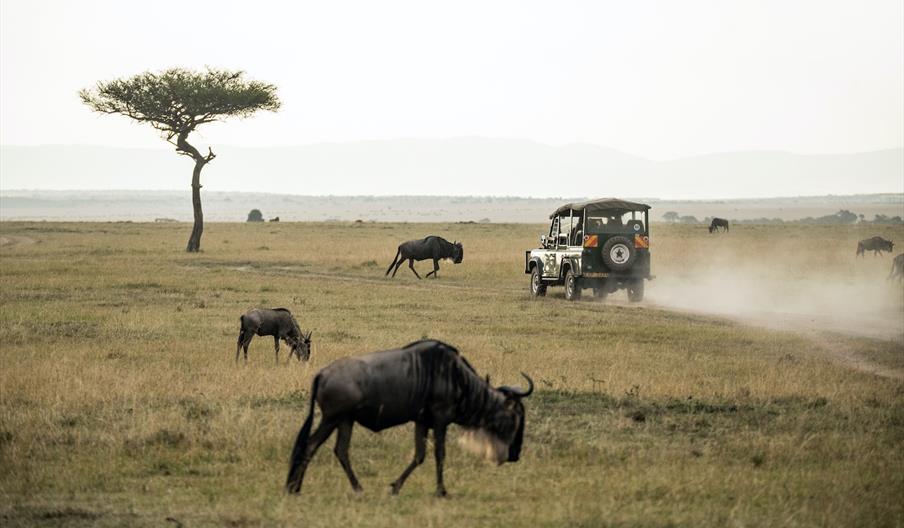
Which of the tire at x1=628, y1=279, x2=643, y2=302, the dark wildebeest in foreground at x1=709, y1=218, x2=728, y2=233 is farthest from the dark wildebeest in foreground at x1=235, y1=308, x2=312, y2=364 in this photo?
the dark wildebeest in foreground at x1=709, y1=218, x2=728, y2=233

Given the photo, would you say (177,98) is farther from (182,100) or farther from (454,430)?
(454,430)

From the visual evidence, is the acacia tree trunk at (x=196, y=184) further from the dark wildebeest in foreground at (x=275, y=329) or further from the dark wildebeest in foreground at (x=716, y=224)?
the dark wildebeest in foreground at (x=275, y=329)

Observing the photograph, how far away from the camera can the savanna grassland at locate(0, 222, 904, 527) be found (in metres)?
9.94

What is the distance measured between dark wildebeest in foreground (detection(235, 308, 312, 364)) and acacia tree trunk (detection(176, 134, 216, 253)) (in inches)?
1434

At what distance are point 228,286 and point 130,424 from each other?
2068 cm

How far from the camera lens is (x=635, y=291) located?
1244 inches

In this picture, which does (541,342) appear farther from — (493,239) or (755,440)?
(493,239)

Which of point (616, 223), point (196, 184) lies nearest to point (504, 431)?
point (616, 223)

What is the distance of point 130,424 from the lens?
1338 centimetres

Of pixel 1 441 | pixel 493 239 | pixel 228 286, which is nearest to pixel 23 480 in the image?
pixel 1 441

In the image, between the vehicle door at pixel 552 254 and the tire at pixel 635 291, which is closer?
the tire at pixel 635 291

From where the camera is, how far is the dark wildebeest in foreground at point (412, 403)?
31.8ft

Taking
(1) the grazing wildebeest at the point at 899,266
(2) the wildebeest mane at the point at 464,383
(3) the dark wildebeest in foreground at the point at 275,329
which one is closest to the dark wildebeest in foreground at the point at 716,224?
(1) the grazing wildebeest at the point at 899,266

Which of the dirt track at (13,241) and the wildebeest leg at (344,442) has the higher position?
the wildebeest leg at (344,442)
